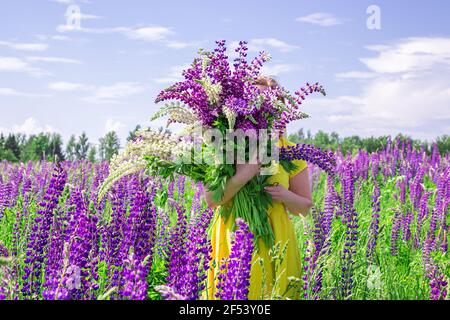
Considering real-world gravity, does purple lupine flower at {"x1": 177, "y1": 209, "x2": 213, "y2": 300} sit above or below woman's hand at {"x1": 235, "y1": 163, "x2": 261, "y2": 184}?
below

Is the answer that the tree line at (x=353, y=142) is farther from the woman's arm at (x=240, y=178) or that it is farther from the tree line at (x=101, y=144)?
the woman's arm at (x=240, y=178)

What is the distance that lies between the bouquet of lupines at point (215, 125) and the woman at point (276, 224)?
4.4 inches

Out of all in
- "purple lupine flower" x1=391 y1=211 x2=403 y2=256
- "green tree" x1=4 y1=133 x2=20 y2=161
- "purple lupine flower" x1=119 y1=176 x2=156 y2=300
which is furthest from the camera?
"green tree" x1=4 y1=133 x2=20 y2=161

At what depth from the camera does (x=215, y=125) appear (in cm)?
330

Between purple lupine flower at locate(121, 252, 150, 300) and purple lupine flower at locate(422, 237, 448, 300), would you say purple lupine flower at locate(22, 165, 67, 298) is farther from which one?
purple lupine flower at locate(422, 237, 448, 300)

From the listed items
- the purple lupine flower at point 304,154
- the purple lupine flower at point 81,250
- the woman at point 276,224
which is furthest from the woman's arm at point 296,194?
the purple lupine flower at point 81,250

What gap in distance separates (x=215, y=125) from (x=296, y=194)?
2.86 feet

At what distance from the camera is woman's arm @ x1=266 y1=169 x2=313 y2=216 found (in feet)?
11.6

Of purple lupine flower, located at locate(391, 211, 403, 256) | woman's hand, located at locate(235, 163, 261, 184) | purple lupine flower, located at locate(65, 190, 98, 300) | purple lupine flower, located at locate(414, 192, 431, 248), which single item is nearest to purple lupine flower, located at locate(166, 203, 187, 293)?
purple lupine flower, located at locate(65, 190, 98, 300)

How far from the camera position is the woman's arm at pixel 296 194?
354 centimetres

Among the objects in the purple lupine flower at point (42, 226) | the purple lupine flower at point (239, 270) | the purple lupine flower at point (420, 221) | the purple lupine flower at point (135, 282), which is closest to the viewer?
the purple lupine flower at point (135, 282)

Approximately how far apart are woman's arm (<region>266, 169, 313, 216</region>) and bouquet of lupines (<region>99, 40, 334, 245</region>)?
0.14 meters
